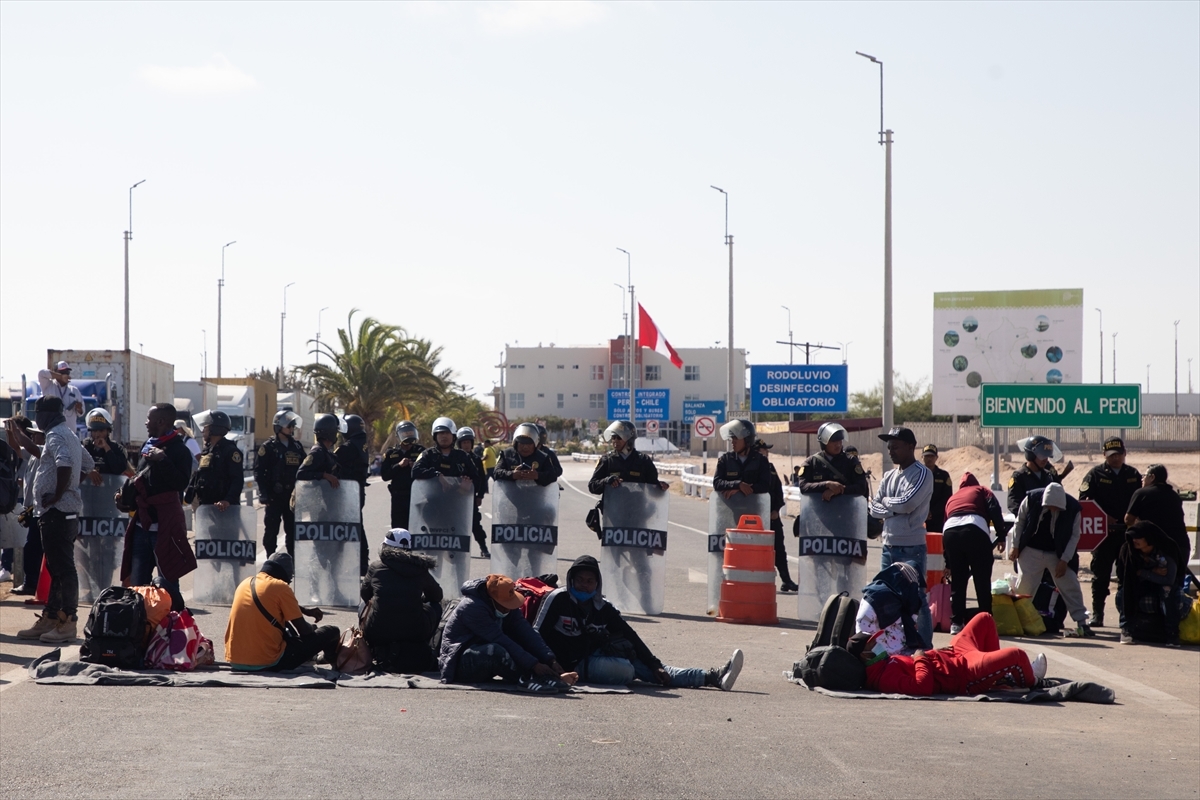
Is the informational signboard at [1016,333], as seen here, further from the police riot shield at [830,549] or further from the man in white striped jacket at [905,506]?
the man in white striped jacket at [905,506]

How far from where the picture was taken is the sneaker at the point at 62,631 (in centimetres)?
1138

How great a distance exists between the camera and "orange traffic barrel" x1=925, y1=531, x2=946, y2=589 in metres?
13.5

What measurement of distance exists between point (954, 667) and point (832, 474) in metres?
3.98

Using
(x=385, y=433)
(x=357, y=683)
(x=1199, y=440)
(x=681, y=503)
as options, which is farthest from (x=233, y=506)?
(x=1199, y=440)

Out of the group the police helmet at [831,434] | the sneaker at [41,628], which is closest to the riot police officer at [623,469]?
the police helmet at [831,434]

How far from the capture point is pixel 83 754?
7219mm

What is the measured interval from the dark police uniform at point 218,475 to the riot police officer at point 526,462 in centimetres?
268

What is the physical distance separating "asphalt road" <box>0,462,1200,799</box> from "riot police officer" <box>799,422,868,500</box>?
3256 millimetres

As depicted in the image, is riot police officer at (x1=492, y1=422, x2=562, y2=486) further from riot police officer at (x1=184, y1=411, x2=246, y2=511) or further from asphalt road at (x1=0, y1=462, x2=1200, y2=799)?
asphalt road at (x1=0, y1=462, x2=1200, y2=799)

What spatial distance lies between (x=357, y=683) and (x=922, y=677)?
4.00m

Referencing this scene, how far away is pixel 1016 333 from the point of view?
4172cm

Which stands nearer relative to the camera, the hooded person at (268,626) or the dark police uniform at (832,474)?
the hooded person at (268,626)

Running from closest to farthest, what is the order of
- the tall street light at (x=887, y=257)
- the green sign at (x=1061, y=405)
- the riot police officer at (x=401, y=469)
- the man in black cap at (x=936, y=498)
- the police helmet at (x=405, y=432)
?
the riot police officer at (x=401, y=469) → the man in black cap at (x=936, y=498) → the police helmet at (x=405, y=432) → the green sign at (x=1061, y=405) → the tall street light at (x=887, y=257)

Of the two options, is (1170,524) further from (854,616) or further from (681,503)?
(681,503)
